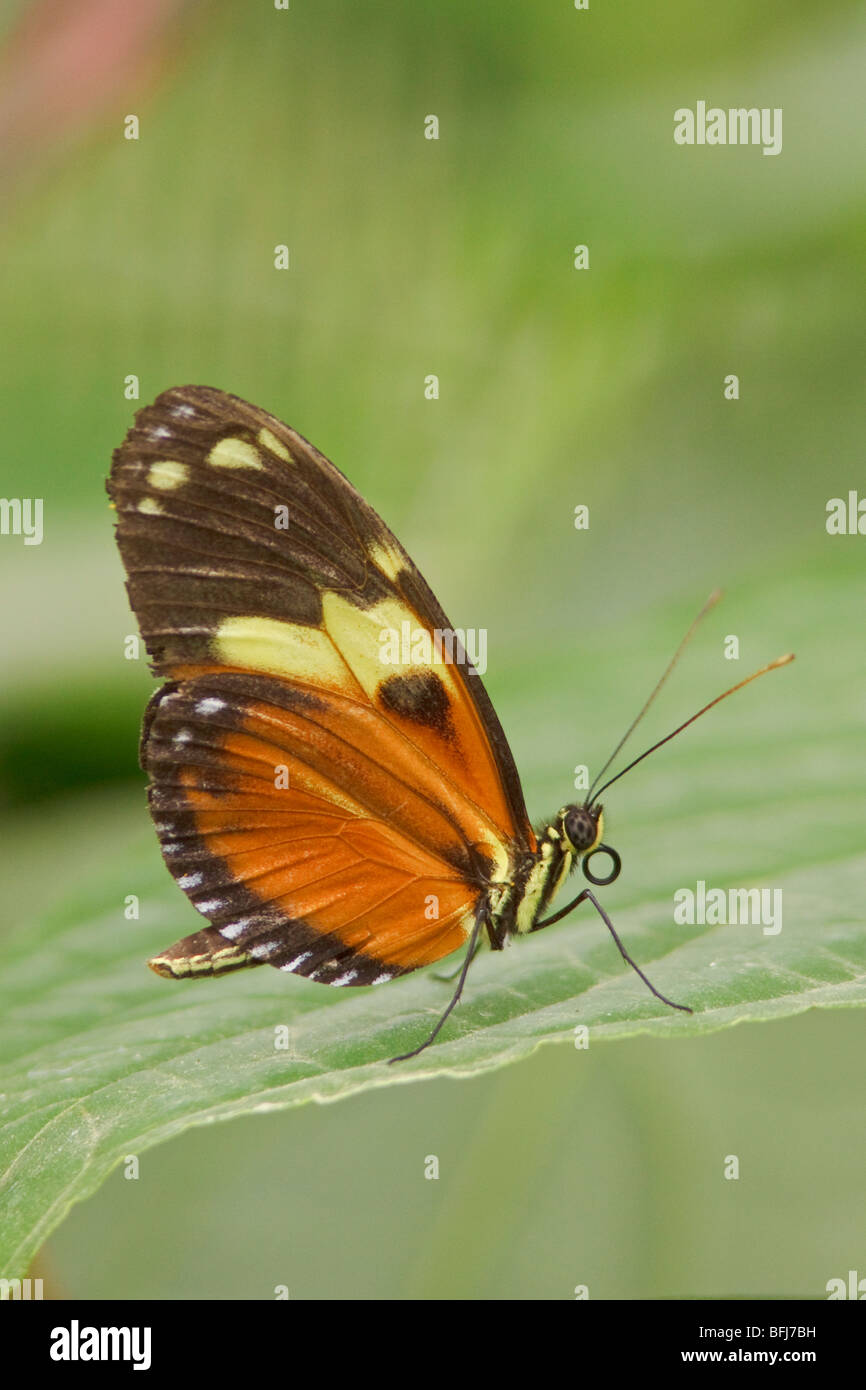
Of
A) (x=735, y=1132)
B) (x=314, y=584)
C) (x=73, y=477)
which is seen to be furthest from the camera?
(x=73, y=477)

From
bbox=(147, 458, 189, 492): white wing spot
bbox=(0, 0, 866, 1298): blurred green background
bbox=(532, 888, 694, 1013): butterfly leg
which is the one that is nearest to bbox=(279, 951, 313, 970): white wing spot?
bbox=(532, 888, 694, 1013): butterfly leg

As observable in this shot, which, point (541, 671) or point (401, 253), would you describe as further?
point (401, 253)

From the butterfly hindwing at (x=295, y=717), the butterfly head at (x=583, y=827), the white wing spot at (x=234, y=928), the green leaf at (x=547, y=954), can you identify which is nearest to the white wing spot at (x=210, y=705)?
the butterfly hindwing at (x=295, y=717)

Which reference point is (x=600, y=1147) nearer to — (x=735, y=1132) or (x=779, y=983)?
(x=735, y=1132)

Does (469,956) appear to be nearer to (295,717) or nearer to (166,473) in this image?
(295,717)

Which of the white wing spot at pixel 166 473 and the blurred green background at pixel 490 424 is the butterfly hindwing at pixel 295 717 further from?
the blurred green background at pixel 490 424
